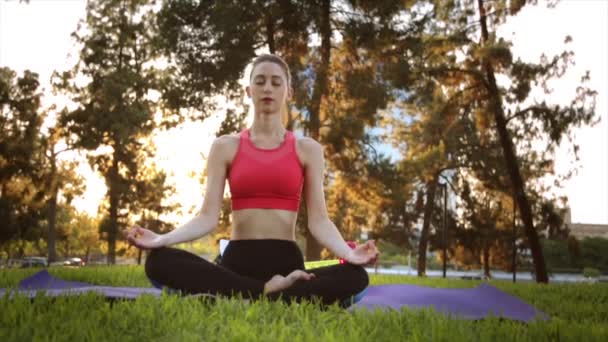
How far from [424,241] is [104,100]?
1933 centimetres

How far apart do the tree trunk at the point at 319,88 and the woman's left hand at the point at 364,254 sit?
1302 centimetres

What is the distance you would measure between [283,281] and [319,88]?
1380cm

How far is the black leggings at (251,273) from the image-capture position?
4148mm

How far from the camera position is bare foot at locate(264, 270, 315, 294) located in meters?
4.05

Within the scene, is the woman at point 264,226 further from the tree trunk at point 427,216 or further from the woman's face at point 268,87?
the tree trunk at point 427,216

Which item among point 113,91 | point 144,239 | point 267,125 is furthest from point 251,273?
point 113,91

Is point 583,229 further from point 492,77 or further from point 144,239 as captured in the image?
point 144,239

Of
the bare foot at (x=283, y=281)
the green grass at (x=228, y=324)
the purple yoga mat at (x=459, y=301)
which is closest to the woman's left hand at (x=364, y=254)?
the bare foot at (x=283, y=281)

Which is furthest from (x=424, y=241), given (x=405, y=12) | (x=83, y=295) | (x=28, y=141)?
(x=83, y=295)

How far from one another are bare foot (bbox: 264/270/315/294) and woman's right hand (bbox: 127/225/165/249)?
2.66 ft

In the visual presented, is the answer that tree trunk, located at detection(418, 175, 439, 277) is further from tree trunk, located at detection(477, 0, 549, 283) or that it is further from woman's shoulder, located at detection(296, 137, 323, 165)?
woman's shoulder, located at detection(296, 137, 323, 165)

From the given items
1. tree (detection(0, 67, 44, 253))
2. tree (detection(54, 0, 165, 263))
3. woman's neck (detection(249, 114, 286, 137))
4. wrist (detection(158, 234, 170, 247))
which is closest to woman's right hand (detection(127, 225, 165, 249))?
wrist (detection(158, 234, 170, 247))

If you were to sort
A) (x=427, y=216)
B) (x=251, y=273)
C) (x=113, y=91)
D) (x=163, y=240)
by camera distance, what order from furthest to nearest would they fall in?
(x=427, y=216), (x=113, y=91), (x=251, y=273), (x=163, y=240)

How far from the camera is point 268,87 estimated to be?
472cm
